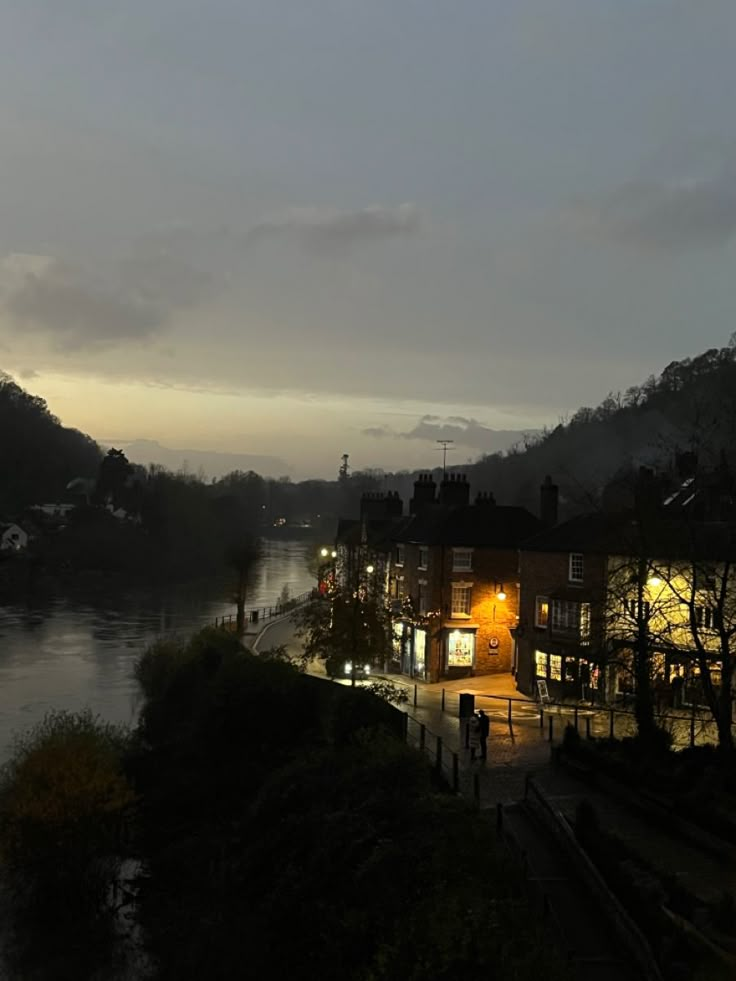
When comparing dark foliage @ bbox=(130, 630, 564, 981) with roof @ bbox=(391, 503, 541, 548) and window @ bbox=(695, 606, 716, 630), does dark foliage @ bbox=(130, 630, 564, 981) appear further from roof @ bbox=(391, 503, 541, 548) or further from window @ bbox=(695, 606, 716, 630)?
roof @ bbox=(391, 503, 541, 548)

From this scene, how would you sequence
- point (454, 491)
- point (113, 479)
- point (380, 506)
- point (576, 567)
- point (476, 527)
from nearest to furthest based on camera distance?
1. point (576, 567)
2. point (476, 527)
3. point (454, 491)
4. point (380, 506)
5. point (113, 479)

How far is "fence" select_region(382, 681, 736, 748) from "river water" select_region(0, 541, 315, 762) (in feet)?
60.2

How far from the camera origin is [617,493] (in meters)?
43.6

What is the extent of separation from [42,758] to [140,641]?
42888mm

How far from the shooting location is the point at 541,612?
40.2 m

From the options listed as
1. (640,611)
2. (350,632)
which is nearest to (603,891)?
(640,611)

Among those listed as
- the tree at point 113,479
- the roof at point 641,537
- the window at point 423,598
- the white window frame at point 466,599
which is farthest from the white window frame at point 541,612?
the tree at point 113,479

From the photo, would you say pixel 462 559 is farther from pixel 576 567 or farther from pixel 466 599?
pixel 576 567

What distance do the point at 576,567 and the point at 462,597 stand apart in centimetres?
719

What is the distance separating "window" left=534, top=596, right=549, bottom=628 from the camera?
39.8 metres

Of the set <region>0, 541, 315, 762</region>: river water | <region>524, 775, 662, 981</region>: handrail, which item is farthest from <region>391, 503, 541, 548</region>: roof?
<region>524, 775, 662, 981</region>: handrail

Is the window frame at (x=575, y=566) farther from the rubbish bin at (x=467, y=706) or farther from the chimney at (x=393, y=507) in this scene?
the chimney at (x=393, y=507)

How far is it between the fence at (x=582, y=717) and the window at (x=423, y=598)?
20.0ft

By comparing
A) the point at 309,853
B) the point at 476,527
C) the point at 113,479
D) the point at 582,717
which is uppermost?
the point at 113,479
